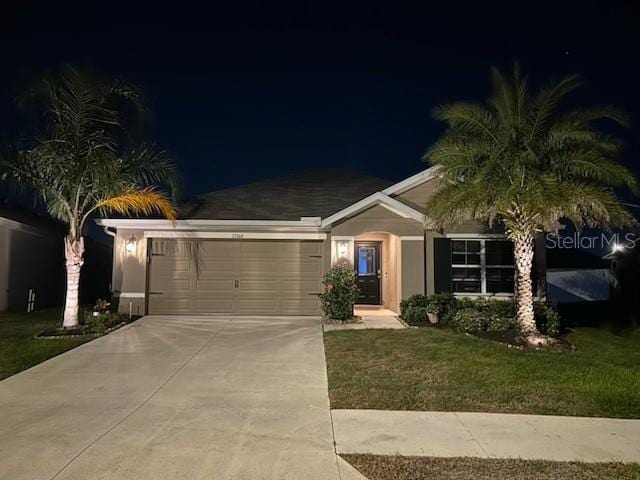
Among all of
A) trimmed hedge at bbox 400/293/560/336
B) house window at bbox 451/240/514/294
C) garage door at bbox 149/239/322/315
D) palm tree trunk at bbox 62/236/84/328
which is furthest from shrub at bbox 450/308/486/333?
palm tree trunk at bbox 62/236/84/328

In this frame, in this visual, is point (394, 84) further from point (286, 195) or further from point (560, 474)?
point (560, 474)

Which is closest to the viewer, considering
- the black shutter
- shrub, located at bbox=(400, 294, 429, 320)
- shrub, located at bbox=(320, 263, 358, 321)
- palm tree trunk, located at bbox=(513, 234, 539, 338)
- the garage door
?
palm tree trunk, located at bbox=(513, 234, 539, 338)

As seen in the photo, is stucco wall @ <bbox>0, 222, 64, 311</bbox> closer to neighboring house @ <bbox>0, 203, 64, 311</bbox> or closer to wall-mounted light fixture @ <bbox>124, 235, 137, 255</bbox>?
neighboring house @ <bbox>0, 203, 64, 311</bbox>

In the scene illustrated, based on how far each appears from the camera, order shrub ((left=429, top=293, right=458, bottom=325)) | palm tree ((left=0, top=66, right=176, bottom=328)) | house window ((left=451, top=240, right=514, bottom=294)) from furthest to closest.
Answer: house window ((left=451, top=240, right=514, bottom=294)) → shrub ((left=429, top=293, right=458, bottom=325)) → palm tree ((left=0, top=66, right=176, bottom=328))

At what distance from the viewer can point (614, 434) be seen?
4203 millimetres

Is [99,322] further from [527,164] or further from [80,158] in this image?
[527,164]

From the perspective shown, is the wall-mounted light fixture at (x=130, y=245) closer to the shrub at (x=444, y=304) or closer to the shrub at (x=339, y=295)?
the shrub at (x=339, y=295)

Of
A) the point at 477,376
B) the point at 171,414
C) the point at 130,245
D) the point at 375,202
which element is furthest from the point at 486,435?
the point at 130,245

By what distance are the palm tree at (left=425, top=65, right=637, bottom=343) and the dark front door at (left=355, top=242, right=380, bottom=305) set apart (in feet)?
15.7

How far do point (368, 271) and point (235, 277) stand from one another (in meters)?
4.16

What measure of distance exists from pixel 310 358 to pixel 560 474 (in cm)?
430

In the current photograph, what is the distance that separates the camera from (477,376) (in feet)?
19.7

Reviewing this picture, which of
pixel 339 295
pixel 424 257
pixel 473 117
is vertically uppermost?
pixel 473 117

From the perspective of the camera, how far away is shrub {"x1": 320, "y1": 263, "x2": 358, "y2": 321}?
33.7 ft
